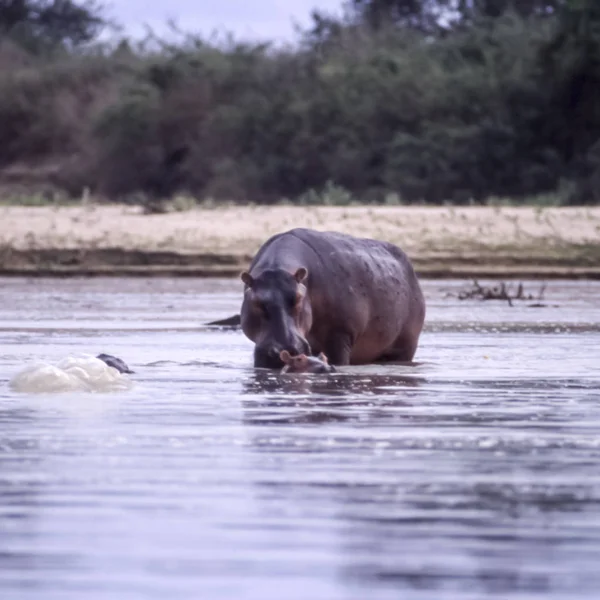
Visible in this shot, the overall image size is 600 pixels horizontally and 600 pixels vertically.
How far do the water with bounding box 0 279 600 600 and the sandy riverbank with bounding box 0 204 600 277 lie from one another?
11.3m

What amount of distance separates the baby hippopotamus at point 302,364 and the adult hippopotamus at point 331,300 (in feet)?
0.29

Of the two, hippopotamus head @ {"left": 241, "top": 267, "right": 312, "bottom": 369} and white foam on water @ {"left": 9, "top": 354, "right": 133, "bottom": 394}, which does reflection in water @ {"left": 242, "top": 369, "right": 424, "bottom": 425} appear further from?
white foam on water @ {"left": 9, "top": 354, "right": 133, "bottom": 394}

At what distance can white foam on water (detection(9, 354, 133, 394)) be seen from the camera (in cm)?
782

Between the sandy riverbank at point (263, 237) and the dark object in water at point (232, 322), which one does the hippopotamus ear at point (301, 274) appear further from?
the sandy riverbank at point (263, 237)

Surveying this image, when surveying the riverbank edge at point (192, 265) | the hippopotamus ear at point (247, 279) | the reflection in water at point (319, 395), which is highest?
the hippopotamus ear at point (247, 279)

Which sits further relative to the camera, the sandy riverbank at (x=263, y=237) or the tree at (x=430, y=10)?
the tree at (x=430, y=10)

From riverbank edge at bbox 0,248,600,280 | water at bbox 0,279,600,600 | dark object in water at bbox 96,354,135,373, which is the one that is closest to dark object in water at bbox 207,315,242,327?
water at bbox 0,279,600,600

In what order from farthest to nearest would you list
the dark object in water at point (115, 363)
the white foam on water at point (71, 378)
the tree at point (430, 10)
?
the tree at point (430, 10), the dark object in water at point (115, 363), the white foam on water at point (71, 378)

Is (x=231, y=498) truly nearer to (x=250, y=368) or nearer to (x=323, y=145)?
(x=250, y=368)

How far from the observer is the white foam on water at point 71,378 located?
7.82 m

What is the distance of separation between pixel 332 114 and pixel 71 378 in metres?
31.2

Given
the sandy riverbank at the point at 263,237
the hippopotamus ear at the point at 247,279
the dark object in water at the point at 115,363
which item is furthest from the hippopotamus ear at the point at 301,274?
the sandy riverbank at the point at 263,237

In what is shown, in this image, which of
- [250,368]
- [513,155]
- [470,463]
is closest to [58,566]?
[470,463]

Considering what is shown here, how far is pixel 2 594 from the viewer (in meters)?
3.63
